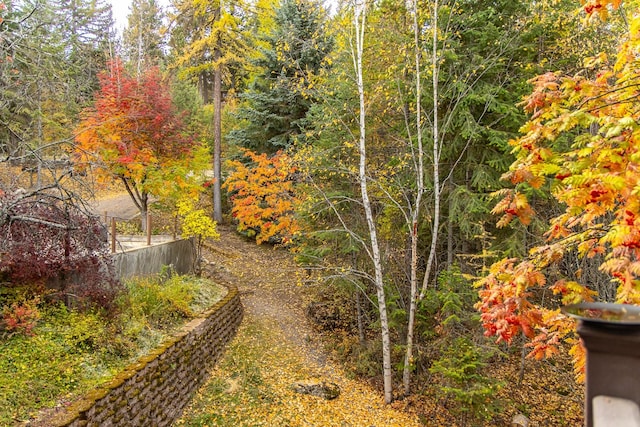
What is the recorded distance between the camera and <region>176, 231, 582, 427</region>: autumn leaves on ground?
268 inches

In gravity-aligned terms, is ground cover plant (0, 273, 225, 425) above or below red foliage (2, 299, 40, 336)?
below

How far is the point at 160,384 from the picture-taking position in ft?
19.7

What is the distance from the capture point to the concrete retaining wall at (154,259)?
7.99 meters

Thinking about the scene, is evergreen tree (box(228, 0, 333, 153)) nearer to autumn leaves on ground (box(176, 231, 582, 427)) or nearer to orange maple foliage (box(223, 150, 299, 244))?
orange maple foliage (box(223, 150, 299, 244))

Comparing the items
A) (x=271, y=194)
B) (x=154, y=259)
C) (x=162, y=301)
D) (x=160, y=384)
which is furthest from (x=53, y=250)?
(x=271, y=194)

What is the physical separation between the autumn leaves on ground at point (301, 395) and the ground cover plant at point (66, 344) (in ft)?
5.03

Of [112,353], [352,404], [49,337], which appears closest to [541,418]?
[352,404]

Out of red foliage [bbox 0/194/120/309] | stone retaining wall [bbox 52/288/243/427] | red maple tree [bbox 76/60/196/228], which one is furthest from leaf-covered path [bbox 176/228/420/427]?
red maple tree [bbox 76/60/196/228]

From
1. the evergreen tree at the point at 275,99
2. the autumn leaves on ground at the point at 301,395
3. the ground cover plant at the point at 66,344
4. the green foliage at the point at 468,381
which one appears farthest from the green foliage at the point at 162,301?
the evergreen tree at the point at 275,99

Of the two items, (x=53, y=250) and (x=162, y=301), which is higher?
(x=53, y=250)

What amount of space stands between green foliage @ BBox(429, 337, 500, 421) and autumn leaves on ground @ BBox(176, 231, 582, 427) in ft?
2.92

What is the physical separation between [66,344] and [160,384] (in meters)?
1.43

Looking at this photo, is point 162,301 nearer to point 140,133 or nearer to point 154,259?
point 154,259

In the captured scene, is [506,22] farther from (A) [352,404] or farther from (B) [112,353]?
(B) [112,353]
